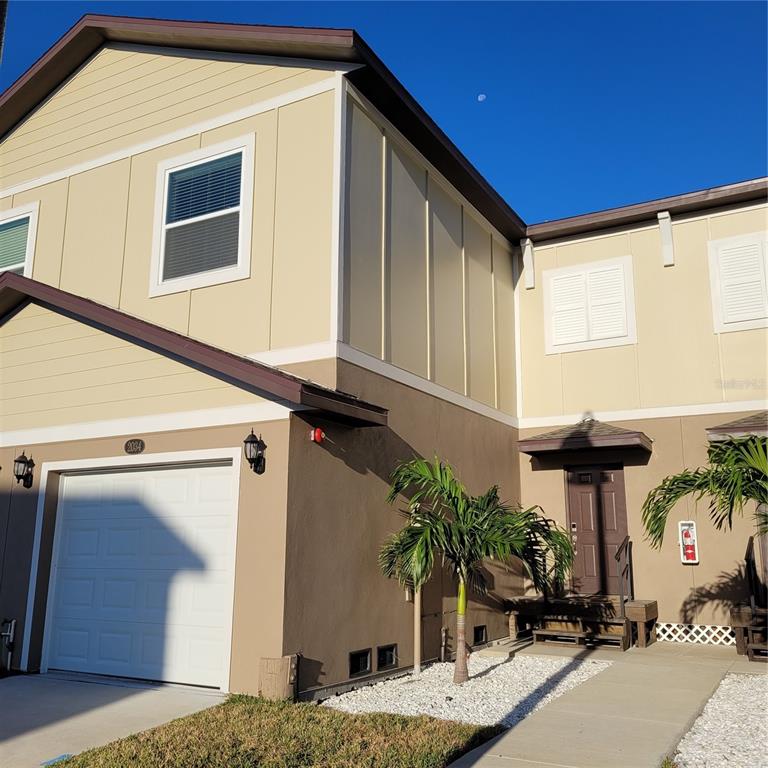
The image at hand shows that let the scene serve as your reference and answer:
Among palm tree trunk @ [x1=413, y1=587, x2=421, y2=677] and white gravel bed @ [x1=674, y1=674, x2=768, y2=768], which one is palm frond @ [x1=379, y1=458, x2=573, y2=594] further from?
white gravel bed @ [x1=674, y1=674, x2=768, y2=768]

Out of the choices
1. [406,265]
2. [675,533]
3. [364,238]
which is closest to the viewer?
[364,238]

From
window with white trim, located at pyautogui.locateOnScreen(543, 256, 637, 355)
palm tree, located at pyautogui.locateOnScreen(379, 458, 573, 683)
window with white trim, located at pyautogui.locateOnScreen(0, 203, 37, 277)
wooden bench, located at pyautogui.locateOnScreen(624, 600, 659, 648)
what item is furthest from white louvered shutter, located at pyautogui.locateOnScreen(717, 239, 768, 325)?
window with white trim, located at pyautogui.locateOnScreen(0, 203, 37, 277)

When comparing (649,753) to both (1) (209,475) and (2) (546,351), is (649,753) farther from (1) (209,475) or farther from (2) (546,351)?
(2) (546,351)

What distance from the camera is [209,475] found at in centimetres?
824

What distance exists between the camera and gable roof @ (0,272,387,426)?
23.9 ft

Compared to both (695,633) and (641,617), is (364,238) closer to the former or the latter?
(641,617)

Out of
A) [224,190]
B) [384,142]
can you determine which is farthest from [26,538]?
[384,142]

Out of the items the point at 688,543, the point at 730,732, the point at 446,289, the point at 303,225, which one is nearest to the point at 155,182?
the point at 303,225

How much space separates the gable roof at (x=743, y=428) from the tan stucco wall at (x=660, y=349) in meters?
0.57

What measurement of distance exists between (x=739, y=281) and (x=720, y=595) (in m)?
4.72

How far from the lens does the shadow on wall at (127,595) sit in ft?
25.8

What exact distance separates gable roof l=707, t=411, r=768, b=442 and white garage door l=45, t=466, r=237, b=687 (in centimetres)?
693

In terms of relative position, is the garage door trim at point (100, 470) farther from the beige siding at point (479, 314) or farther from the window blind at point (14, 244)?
the beige siding at point (479, 314)

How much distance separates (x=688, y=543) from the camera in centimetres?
1145
